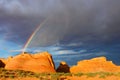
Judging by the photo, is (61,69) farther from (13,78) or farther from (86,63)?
(13,78)

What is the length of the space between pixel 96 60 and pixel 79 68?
6693mm

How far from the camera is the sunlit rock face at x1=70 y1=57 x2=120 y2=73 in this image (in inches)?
3529

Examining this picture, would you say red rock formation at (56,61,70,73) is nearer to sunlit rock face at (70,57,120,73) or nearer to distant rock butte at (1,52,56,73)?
sunlit rock face at (70,57,120,73)

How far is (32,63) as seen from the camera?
7819 cm

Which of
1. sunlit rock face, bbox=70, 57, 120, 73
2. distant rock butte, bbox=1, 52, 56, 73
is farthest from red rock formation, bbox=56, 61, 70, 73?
distant rock butte, bbox=1, 52, 56, 73

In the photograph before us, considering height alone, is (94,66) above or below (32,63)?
above

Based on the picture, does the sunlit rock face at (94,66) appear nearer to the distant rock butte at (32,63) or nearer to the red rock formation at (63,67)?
the red rock formation at (63,67)

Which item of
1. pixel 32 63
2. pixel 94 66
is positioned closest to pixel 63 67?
pixel 94 66

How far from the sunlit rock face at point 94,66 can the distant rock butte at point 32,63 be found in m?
13.1

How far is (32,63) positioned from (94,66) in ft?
77.7

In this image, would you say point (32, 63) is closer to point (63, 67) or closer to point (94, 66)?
point (63, 67)

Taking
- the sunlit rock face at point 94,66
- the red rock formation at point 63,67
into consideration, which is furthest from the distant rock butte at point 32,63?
the sunlit rock face at point 94,66

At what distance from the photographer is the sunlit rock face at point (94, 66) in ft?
294

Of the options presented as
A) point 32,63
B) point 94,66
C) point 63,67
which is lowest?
point 32,63
